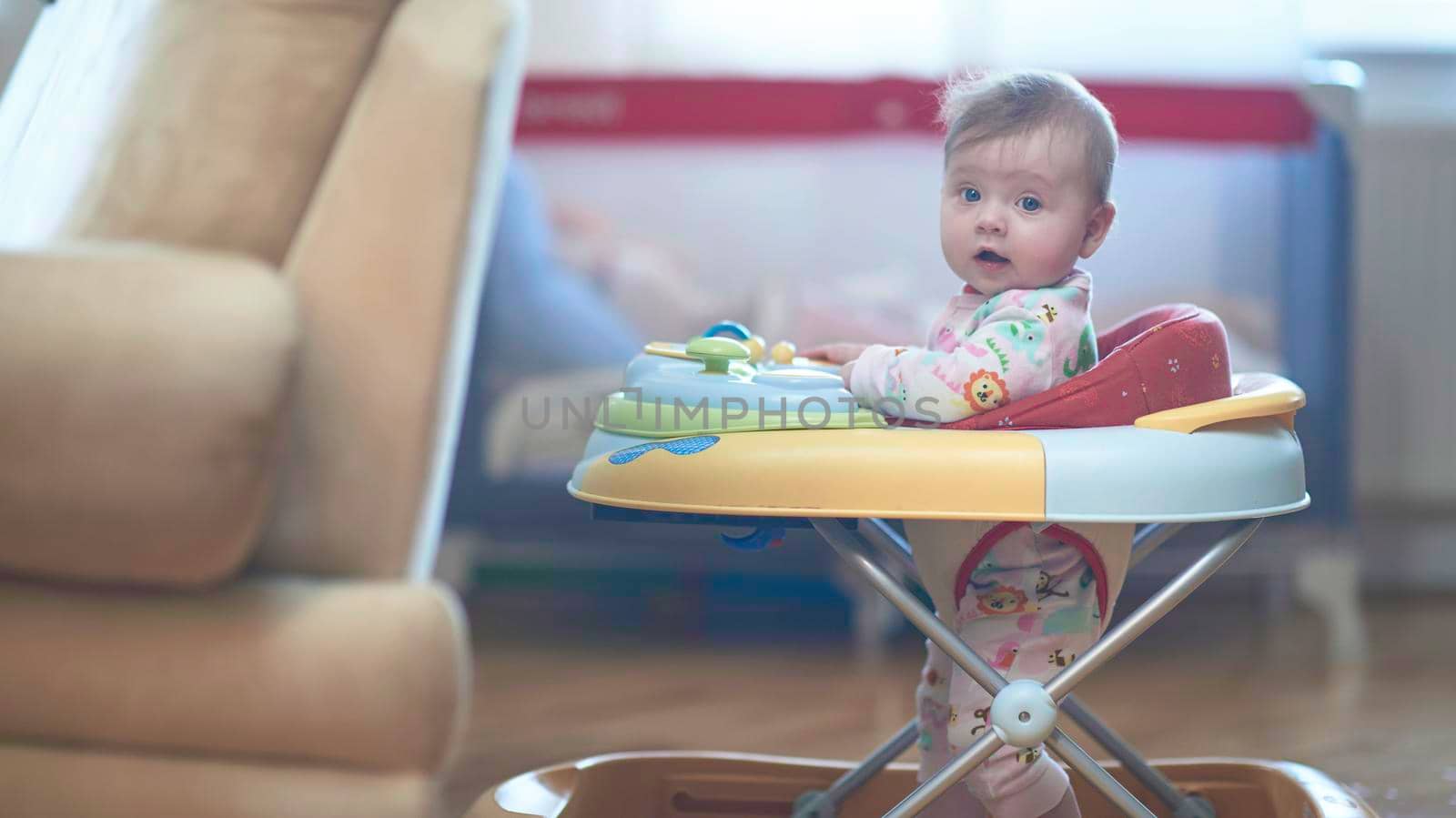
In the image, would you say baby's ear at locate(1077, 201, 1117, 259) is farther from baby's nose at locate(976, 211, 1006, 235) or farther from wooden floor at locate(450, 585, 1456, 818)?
wooden floor at locate(450, 585, 1456, 818)

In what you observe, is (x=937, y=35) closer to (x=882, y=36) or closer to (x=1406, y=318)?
(x=882, y=36)

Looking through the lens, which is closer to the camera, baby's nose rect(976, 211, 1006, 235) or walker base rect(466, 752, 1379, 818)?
baby's nose rect(976, 211, 1006, 235)

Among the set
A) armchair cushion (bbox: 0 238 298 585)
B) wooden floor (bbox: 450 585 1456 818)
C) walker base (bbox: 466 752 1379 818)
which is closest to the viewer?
armchair cushion (bbox: 0 238 298 585)

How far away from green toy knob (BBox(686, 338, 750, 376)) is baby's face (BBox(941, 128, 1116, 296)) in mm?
152

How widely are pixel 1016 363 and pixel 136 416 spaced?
480 mm

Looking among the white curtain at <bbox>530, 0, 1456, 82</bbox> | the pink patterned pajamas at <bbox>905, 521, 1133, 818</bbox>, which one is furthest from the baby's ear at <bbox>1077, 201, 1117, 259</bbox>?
the white curtain at <bbox>530, 0, 1456, 82</bbox>

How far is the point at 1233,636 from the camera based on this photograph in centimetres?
196

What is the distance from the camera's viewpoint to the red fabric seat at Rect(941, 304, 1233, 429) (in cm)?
79

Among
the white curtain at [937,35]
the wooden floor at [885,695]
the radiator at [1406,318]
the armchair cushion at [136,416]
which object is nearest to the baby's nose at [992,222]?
the armchair cushion at [136,416]

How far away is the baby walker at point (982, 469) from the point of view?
71 cm

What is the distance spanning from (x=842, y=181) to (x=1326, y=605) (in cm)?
90

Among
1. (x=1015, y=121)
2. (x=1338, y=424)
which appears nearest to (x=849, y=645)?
(x=1338, y=424)

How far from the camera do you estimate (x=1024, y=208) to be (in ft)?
2.76

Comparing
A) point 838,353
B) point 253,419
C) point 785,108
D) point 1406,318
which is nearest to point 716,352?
point 838,353
